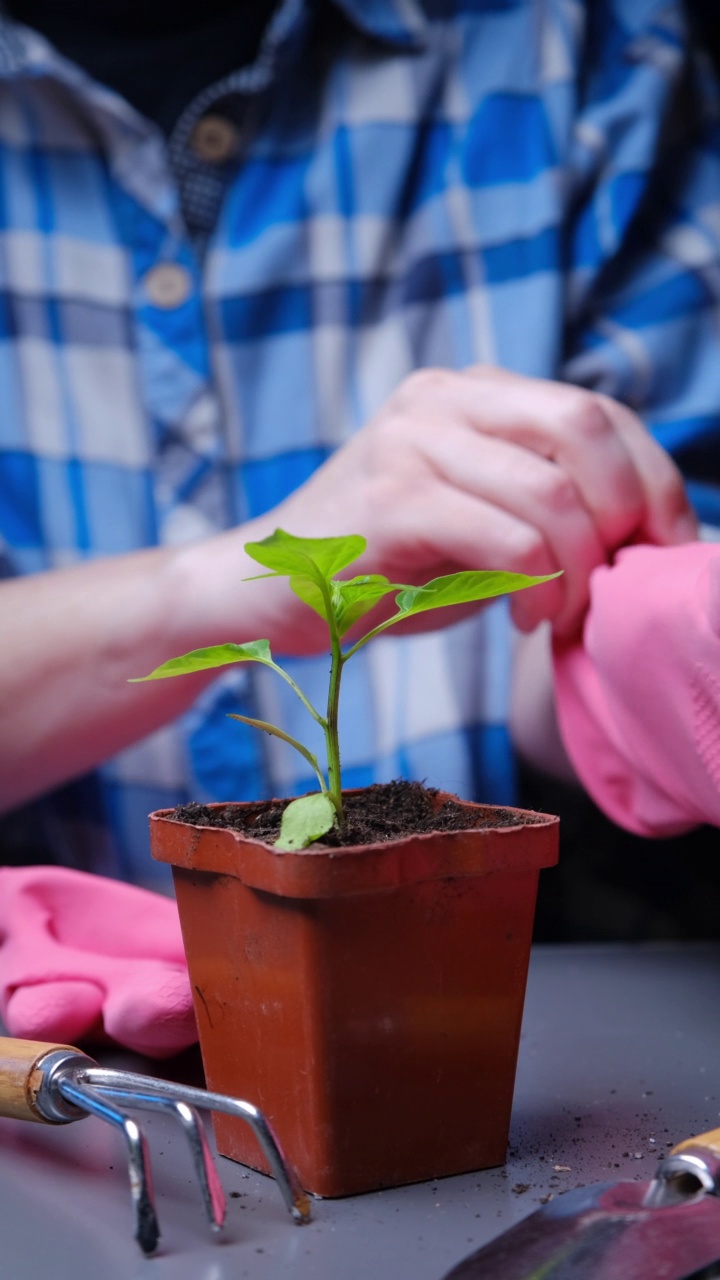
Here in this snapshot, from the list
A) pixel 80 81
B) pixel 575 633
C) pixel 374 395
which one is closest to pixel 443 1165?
pixel 575 633

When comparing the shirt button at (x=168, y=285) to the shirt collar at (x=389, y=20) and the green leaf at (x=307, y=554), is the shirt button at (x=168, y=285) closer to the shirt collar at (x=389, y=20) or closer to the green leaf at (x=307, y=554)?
the shirt collar at (x=389, y=20)

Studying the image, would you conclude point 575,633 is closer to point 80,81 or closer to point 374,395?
point 374,395

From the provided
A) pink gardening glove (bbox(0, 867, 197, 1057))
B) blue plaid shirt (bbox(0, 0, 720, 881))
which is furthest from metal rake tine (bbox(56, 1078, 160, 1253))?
blue plaid shirt (bbox(0, 0, 720, 881))

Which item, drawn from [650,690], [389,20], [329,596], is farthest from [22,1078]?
[389,20]

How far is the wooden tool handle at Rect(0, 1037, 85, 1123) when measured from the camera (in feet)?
1.16

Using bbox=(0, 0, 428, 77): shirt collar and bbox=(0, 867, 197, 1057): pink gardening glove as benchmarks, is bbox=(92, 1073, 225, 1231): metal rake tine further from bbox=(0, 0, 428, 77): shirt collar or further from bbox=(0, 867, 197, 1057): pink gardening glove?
bbox=(0, 0, 428, 77): shirt collar

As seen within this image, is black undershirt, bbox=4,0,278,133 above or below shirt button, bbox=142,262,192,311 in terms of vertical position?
above

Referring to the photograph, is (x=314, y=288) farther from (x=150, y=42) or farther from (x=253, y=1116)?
(x=253, y=1116)

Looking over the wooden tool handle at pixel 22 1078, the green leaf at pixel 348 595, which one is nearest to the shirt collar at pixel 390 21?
the green leaf at pixel 348 595

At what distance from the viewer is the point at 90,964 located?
18.8 inches

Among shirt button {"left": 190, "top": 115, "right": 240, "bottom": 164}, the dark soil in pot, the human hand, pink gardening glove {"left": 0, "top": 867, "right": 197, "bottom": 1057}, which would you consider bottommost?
pink gardening glove {"left": 0, "top": 867, "right": 197, "bottom": 1057}

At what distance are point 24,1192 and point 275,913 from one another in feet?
0.43

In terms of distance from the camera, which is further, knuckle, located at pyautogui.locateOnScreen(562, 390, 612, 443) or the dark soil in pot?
Result: knuckle, located at pyautogui.locateOnScreen(562, 390, 612, 443)

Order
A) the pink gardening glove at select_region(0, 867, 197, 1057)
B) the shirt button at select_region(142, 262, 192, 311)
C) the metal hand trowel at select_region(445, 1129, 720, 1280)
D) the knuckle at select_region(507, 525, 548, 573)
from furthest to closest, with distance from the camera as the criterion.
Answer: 1. the shirt button at select_region(142, 262, 192, 311)
2. the knuckle at select_region(507, 525, 548, 573)
3. the pink gardening glove at select_region(0, 867, 197, 1057)
4. the metal hand trowel at select_region(445, 1129, 720, 1280)
